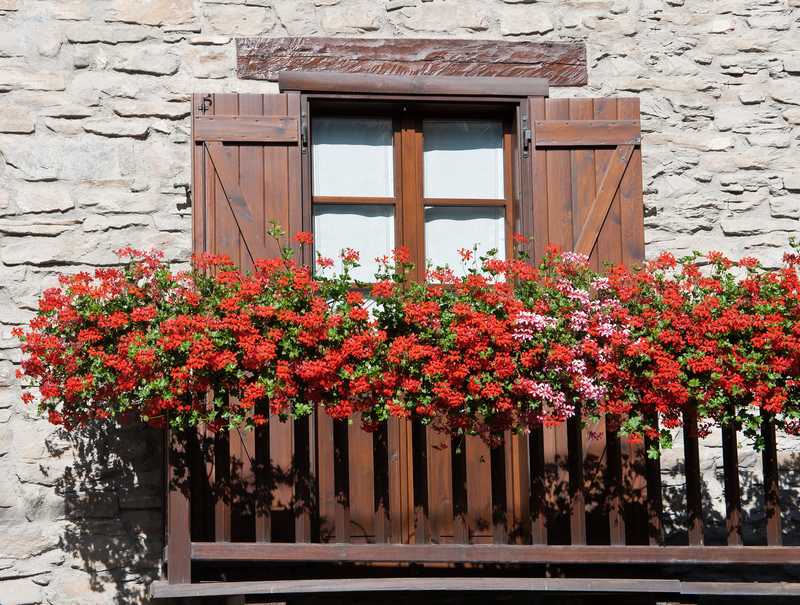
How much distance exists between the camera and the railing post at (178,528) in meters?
5.00

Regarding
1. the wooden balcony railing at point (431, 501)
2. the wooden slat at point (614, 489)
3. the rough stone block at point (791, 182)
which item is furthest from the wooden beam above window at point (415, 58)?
the wooden slat at point (614, 489)

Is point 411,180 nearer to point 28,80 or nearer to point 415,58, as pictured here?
point 415,58

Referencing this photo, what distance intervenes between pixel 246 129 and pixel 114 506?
1768mm

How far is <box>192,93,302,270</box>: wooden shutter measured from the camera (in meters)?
5.57

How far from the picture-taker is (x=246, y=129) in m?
5.68

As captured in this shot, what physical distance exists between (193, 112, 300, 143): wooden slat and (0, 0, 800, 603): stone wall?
0.19 m

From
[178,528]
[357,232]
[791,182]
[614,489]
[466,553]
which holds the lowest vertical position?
[466,553]

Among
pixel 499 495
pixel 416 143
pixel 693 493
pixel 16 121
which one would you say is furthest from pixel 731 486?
pixel 16 121

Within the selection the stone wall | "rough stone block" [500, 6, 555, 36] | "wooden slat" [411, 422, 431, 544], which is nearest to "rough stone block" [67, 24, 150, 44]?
the stone wall

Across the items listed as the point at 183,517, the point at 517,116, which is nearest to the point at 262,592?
the point at 183,517

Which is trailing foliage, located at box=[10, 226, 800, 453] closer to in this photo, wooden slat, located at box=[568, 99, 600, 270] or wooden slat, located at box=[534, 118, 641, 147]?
wooden slat, located at box=[568, 99, 600, 270]

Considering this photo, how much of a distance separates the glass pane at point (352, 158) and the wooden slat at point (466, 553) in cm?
178

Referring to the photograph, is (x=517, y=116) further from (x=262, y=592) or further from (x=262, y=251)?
(x=262, y=592)

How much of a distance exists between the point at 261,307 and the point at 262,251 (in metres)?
0.80
